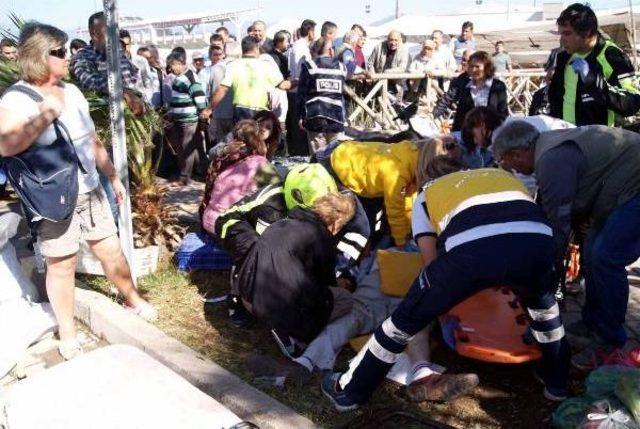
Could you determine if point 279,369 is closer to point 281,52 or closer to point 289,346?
point 289,346

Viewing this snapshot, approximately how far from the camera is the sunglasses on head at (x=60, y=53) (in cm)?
342

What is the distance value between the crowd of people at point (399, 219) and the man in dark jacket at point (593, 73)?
10 millimetres

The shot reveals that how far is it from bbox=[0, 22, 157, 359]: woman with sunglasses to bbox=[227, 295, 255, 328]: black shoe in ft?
1.76

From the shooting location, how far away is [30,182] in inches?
136

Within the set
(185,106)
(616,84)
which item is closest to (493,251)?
(616,84)

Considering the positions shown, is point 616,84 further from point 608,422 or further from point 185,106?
point 185,106

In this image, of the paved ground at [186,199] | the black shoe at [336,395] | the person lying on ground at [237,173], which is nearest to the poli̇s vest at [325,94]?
the paved ground at [186,199]

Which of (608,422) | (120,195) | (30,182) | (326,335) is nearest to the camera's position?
(608,422)

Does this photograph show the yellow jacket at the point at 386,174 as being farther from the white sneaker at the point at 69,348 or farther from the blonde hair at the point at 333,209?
the white sneaker at the point at 69,348

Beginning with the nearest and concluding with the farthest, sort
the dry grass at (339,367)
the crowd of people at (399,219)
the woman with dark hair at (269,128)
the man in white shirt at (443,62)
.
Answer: the crowd of people at (399,219), the dry grass at (339,367), the woman with dark hair at (269,128), the man in white shirt at (443,62)

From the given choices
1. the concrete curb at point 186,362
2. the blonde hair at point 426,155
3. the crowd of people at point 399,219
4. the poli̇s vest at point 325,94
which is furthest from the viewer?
the poli̇s vest at point 325,94

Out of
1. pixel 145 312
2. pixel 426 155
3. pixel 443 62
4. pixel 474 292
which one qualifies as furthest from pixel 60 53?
pixel 443 62

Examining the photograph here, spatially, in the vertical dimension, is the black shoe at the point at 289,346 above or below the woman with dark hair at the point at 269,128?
below

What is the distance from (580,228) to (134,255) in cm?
321
